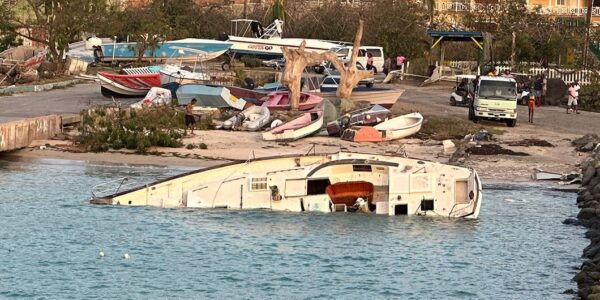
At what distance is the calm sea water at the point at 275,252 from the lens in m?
27.3

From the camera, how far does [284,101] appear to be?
2144 inches

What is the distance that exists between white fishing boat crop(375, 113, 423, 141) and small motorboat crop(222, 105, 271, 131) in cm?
462

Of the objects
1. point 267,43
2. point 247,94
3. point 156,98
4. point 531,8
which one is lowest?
point 156,98

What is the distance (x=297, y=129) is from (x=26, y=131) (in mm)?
9765

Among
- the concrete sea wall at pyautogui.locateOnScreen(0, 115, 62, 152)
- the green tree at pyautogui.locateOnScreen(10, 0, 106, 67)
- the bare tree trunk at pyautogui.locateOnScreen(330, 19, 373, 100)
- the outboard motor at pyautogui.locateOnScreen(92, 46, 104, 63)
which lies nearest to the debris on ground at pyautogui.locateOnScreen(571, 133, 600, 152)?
the bare tree trunk at pyautogui.locateOnScreen(330, 19, 373, 100)

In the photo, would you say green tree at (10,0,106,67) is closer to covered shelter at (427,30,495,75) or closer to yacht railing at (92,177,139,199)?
covered shelter at (427,30,495,75)

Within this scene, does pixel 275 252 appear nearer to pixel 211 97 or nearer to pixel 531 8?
pixel 211 97

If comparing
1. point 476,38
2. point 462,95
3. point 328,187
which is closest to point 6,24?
point 476,38

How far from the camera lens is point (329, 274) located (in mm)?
28797

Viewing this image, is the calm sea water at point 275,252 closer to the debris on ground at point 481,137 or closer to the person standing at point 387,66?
the debris on ground at point 481,137

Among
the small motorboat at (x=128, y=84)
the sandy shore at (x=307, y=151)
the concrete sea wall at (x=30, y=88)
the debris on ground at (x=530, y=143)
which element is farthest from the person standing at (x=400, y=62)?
the sandy shore at (x=307, y=151)

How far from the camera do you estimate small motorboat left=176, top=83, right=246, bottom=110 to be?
54531 mm

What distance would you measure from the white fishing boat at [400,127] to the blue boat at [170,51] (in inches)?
1133

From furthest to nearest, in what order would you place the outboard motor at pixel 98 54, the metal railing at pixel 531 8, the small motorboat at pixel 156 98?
1. the metal railing at pixel 531 8
2. the outboard motor at pixel 98 54
3. the small motorboat at pixel 156 98
